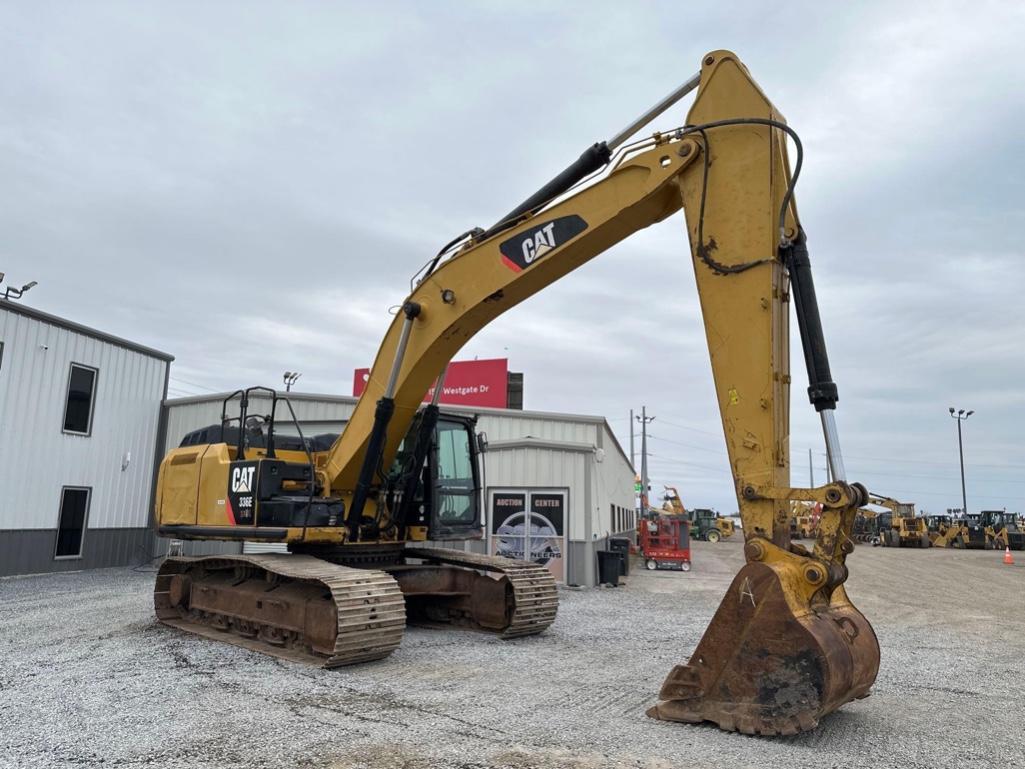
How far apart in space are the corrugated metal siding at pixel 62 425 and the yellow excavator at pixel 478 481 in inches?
313

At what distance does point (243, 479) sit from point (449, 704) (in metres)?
4.01

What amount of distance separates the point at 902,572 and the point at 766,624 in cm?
Answer: 2142

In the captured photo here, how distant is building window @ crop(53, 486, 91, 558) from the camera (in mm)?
17000

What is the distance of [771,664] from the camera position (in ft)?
16.5

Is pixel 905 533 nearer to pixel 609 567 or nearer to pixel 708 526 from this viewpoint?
pixel 708 526

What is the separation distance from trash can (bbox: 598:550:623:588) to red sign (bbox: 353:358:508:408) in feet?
59.5

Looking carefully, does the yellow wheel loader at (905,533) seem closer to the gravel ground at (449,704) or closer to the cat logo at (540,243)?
the gravel ground at (449,704)

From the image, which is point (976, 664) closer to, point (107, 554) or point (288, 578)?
point (288, 578)

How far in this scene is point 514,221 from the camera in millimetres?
7715

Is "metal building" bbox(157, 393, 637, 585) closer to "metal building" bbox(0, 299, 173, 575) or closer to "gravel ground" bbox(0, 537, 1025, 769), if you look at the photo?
"metal building" bbox(0, 299, 173, 575)

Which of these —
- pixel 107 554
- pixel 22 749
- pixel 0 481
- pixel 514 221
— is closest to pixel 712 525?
pixel 107 554

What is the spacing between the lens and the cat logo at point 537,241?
23.4ft

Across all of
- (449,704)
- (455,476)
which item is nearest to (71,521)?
(455,476)

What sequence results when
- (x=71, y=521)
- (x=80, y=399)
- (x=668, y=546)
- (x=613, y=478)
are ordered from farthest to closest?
(x=613, y=478)
(x=668, y=546)
(x=80, y=399)
(x=71, y=521)
